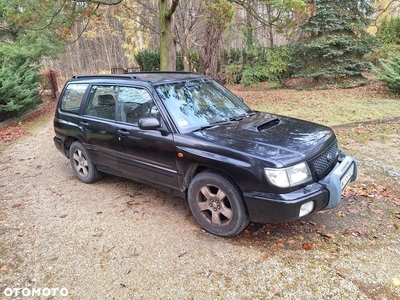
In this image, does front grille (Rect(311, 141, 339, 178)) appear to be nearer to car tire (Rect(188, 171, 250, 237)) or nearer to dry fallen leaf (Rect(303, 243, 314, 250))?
dry fallen leaf (Rect(303, 243, 314, 250))

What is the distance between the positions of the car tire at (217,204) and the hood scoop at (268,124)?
0.79 meters

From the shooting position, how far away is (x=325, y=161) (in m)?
3.18

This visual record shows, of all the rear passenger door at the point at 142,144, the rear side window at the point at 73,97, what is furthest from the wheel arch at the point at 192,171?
the rear side window at the point at 73,97

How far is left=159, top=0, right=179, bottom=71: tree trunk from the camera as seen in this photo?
9.60 metres

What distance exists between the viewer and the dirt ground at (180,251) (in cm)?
259

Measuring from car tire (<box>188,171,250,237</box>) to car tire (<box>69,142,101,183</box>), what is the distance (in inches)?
83.0

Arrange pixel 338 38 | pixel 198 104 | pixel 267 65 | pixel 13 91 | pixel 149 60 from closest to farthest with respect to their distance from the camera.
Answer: pixel 198 104 → pixel 13 91 → pixel 338 38 → pixel 267 65 → pixel 149 60

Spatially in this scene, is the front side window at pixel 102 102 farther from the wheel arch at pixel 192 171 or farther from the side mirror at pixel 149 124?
the wheel arch at pixel 192 171

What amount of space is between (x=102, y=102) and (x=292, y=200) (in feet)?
9.98

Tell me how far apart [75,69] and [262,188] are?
97.5 feet

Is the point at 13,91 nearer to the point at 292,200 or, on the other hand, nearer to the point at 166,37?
the point at 166,37

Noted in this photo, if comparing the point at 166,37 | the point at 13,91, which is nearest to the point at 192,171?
the point at 166,37

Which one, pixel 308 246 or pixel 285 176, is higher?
pixel 285 176

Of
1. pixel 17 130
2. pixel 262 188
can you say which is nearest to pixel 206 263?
pixel 262 188
